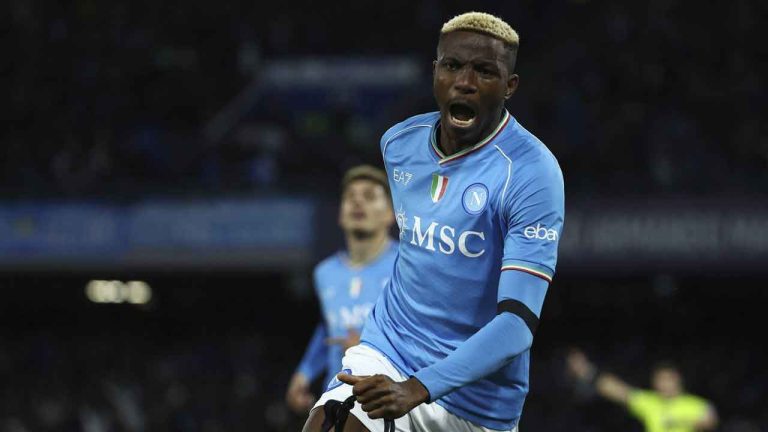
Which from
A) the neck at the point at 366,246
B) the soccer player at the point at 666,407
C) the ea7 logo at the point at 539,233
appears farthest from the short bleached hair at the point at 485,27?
the soccer player at the point at 666,407

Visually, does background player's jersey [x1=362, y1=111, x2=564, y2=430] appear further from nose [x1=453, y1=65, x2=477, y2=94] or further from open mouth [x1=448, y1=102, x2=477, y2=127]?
nose [x1=453, y1=65, x2=477, y2=94]

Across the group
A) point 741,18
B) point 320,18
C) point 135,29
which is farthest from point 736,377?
point 135,29

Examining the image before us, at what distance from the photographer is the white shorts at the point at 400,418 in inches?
140

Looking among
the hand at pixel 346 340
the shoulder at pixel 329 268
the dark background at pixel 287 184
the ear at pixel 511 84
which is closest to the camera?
the ear at pixel 511 84

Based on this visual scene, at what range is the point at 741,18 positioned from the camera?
48.3ft

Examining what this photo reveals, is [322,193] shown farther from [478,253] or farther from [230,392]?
[478,253]

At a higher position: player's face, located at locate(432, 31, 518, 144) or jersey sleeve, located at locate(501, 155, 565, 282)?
player's face, located at locate(432, 31, 518, 144)

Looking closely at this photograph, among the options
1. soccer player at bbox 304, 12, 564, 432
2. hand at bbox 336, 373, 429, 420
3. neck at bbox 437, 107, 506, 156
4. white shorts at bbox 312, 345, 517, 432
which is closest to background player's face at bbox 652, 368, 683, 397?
soccer player at bbox 304, 12, 564, 432

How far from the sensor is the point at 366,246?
22.4 ft

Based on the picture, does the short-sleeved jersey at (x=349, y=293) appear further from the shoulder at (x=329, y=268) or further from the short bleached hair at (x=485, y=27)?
the short bleached hair at (x=485, y=27)

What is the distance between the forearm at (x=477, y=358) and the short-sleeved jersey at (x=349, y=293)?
3324mm

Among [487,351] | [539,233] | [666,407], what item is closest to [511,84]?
[539,233]

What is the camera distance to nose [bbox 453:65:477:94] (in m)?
3.46

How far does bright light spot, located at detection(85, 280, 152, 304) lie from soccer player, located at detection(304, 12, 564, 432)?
1457 cm
